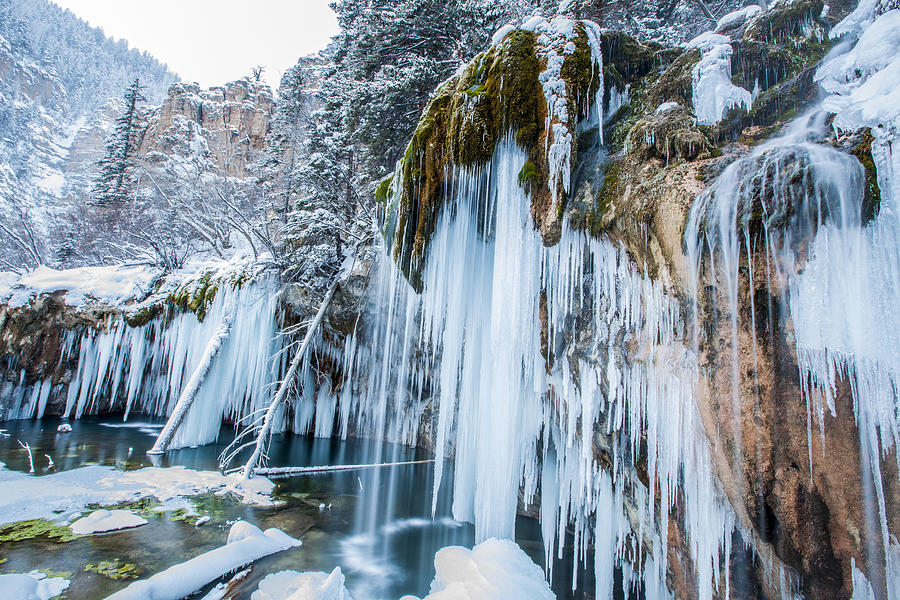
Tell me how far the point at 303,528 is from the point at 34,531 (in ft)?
10.5

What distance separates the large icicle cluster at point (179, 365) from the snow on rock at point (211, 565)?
4.80 m

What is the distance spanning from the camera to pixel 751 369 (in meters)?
2.66

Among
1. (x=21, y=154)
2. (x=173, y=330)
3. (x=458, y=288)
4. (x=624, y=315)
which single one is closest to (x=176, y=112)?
(x=21, y=154)

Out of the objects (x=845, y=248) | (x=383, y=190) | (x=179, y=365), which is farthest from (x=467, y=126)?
(x=179, y=365)

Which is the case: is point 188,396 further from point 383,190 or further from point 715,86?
point 715,86

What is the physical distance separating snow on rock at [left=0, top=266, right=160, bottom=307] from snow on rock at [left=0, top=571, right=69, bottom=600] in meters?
11.2

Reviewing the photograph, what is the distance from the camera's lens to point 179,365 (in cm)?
1123

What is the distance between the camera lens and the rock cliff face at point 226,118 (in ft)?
109

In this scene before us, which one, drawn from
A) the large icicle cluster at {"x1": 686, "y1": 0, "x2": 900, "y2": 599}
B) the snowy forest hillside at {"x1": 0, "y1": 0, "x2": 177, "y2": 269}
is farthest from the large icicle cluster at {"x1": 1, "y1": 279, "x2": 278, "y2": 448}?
the snowy forest hillside at {"x1": 0, "y1": 0, "x2": 177, "y2": 269}

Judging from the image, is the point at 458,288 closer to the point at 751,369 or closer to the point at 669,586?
the point at 751,369

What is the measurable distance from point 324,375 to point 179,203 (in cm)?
879

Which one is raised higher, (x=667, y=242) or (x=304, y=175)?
(x=304, y=175)

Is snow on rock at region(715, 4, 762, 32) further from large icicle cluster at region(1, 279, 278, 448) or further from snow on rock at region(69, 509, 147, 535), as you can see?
large icicle cluster at region(1, 279, 278, 448)

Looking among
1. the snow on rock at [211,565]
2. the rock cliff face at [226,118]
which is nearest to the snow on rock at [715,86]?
the snow on rock at [211,565]
